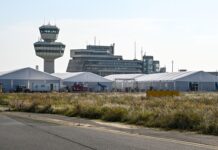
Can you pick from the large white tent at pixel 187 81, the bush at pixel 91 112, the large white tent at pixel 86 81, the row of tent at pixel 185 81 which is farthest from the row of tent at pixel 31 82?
the bush at pixel 91 112

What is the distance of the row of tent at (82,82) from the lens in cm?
9531

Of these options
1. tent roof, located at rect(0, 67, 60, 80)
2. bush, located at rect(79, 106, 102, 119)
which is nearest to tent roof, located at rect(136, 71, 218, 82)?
tent roof, located at rect(0, 67, 60, 80)

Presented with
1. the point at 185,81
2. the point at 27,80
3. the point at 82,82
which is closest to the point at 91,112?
the point at 27,80

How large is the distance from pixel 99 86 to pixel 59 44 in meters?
53.8

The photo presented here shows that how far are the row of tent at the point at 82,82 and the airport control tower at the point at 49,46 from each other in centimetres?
4740

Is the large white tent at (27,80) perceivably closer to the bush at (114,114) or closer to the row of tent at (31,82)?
the row of tent at (31,82)

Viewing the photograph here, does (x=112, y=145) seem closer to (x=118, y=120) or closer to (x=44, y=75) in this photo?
(x=118, y=120)

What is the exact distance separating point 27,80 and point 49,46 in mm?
60522

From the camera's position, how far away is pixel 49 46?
155750mm

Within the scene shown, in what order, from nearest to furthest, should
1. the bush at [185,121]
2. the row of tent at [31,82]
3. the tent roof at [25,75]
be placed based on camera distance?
the bush at [185,121] → the row of tent at [31,82] → the tent roof at [25,75]

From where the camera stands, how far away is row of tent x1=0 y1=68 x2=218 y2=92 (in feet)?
313

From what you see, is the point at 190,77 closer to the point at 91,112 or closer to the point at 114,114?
the point at 91,112

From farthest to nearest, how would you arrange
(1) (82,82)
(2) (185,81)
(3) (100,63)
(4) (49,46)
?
(3) (100,63) < (4) (49,46) < (1) (82,82) < (2) (185,81)

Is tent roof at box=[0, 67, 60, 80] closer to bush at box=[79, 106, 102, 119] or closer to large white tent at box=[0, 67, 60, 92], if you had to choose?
large white tent at box=[0, 67, 60, 92]
